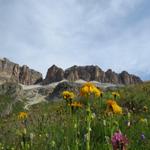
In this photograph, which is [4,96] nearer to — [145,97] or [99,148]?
[145,97]

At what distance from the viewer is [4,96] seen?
13375 centimetres

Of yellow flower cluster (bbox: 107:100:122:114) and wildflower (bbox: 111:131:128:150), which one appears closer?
wildflower (bbox: 111:131:128:150)

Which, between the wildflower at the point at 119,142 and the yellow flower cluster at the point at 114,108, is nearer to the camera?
the wildflower at the point at 119,142

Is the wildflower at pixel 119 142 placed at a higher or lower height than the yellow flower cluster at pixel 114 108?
lower

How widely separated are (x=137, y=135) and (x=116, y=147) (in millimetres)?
5652

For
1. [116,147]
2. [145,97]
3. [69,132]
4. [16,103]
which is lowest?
[116,147]

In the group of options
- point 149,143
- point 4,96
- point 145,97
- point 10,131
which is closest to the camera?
point 149,143

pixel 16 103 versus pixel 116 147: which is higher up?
pixel 16 103

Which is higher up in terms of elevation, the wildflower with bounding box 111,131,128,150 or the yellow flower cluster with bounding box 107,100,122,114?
the yellow flower cluster with bounding box 107,100,122,114

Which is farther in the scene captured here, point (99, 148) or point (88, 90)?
point (99, 148)

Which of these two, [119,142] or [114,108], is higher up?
[114,108]

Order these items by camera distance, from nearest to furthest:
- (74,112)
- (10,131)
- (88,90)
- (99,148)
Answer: (88,90) → (74,112) → (99,148) → (10,131)

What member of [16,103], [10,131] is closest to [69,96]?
[10,131]

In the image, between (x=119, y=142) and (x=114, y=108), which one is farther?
(x=114, y=108)
